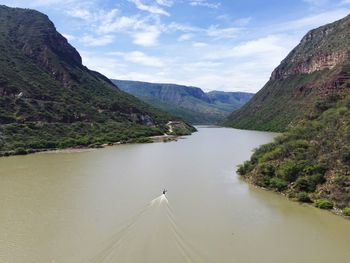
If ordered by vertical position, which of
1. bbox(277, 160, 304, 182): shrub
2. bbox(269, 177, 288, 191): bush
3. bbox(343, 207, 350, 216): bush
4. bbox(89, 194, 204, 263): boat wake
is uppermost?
bbox(277, 160, 304, 182): shrub

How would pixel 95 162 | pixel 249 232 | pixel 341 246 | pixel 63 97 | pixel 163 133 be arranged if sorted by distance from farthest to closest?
pixel 163 133
pixel 63 97
pixel 95 162
pixel 249 232
pixel 341 246

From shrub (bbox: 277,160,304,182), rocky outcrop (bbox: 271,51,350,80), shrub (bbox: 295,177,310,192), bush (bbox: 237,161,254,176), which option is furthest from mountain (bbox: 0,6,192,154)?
rocky outcrop (bbox: 271,51,350,80)

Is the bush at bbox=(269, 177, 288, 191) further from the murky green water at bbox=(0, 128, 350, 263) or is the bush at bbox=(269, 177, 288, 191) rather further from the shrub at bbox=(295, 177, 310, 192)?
the shrub at bbox=(295, 177, 310, 192)

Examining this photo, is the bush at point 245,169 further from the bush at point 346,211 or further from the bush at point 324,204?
the bush at point 346,211

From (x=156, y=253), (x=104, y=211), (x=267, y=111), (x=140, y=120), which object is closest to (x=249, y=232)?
(x=156, y=253)

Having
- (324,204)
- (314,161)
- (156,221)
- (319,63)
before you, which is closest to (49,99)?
(314,161)

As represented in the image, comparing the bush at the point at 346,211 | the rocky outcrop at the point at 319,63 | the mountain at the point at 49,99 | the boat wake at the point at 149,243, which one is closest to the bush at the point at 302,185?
the bush at the point at 346,211

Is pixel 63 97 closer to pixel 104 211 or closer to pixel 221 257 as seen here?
pixel 104 211

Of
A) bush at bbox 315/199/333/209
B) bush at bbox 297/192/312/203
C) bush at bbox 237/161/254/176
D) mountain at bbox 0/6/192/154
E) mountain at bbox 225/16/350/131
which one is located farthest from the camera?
mountain at bbox 225/16/350/131

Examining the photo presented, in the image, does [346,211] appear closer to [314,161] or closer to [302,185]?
[302,185]
